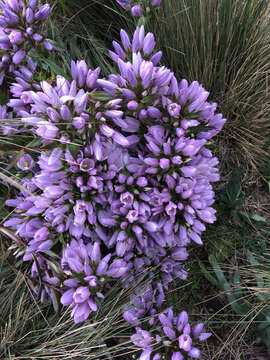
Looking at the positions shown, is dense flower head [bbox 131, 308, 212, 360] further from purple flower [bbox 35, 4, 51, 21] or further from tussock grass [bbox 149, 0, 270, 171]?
purple flower [bbox 35, 4, 51, 21]

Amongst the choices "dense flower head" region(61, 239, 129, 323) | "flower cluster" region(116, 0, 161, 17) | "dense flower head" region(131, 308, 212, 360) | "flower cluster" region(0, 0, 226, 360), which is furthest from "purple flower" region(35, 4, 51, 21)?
"dense flower head" region(131, 308, 212, 360)

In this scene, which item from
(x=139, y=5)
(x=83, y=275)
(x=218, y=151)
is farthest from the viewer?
(x=218, y=151)

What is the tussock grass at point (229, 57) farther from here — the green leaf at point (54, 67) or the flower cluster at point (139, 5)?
the green leaf at point (54, 67)

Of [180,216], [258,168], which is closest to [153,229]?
[180,216]

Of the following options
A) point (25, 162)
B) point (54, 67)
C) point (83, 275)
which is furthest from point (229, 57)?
point (83, 275)

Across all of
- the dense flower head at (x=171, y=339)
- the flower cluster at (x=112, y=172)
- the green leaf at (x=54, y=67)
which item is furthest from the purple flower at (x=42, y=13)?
the dense flower head at (x=171, y=339)

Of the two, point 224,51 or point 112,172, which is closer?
point 112,172

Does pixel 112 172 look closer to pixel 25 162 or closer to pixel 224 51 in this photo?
pixel 25 162

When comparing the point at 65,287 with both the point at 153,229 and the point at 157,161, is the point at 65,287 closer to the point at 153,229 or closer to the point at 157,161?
the point at 153,229
